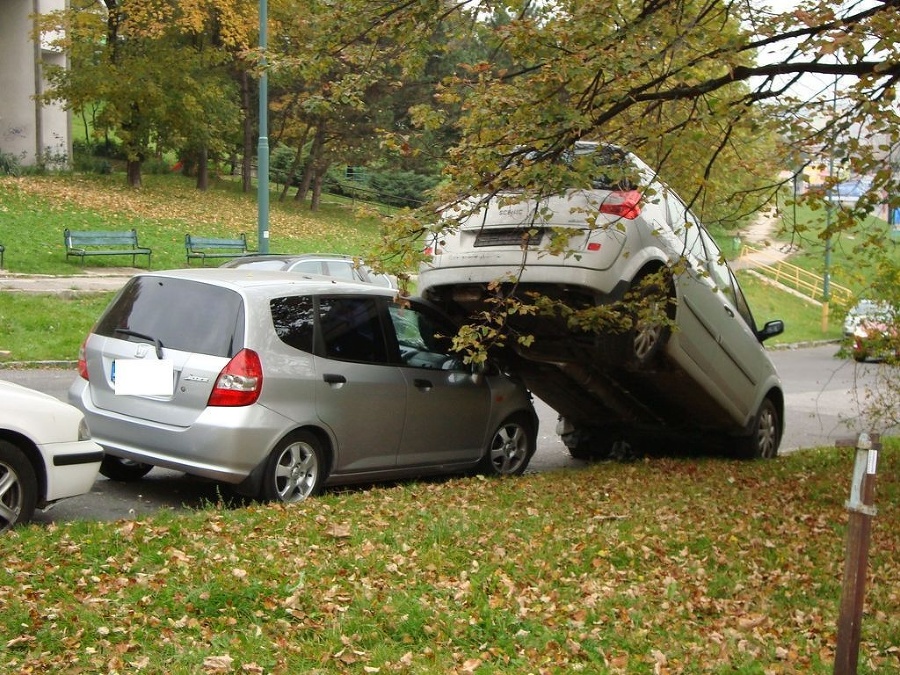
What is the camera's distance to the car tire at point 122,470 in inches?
329

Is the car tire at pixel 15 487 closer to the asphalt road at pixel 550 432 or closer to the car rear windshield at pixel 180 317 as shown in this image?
the asphalt road at pixel 550 432

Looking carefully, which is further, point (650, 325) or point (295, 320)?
point (650, 325)

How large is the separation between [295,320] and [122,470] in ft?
6.35

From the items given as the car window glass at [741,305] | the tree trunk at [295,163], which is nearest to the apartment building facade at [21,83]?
the tree trunk at [295,163]

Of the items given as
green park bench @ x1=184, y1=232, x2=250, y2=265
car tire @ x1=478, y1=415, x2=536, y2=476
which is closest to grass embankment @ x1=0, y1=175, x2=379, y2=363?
green park bench @ x1=184, y1=232, x2=250, y2=265

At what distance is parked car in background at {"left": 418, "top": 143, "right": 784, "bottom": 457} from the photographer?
814 cm

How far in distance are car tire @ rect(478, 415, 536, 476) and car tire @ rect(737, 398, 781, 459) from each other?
2.56m

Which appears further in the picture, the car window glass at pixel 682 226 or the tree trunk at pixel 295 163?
the tree trunk at pixel 295 163

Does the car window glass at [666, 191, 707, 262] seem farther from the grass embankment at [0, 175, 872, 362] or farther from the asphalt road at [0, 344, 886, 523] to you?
the grass embankment at [0, 175, 872, 362]

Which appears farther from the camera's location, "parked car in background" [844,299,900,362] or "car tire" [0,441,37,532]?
"parked car in background" [844,299,900,362]

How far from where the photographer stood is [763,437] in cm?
1138

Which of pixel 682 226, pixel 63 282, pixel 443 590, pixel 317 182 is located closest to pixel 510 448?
pixel 682 226

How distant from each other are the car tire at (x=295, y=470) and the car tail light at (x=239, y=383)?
45 centimetres

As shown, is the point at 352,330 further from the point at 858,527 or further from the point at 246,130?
the point at 246,130
